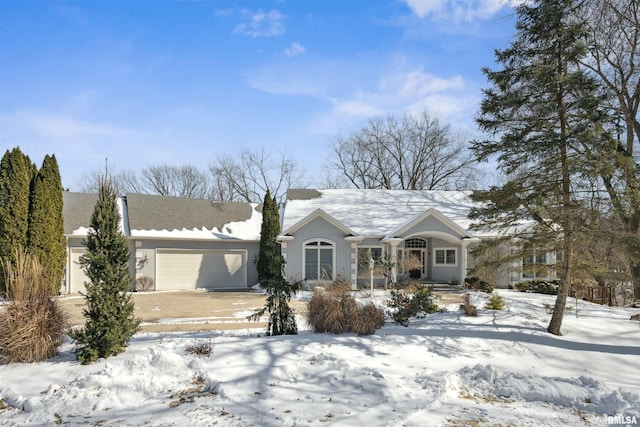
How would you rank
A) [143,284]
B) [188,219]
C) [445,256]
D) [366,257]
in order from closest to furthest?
1. [143,284]
2. [366,257]
3. [445,256]
4. [188,219]

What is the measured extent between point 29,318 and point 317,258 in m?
14.1

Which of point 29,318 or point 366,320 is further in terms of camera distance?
point 366,320

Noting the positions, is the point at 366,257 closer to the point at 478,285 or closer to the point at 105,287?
the point at 478,285

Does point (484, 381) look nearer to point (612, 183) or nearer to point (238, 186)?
point (612, 183)

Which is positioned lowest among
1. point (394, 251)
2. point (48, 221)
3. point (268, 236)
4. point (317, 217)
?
point (394, 251)

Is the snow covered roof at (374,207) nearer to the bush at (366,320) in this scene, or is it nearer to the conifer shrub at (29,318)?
the bush at (366,320)

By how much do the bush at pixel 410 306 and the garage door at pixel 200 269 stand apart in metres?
13.1

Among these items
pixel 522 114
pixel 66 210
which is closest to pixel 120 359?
pixel 522 114

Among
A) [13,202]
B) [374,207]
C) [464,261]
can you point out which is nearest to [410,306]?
[464,261]

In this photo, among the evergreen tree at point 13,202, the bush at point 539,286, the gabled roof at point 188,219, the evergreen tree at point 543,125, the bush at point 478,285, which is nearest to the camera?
the evergreen tree at point 543,125

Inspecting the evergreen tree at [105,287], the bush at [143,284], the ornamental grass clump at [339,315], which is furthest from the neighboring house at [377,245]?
the evergreen tree at [105,287]

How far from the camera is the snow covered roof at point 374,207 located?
21078 mm

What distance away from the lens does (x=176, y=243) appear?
20.7 metres

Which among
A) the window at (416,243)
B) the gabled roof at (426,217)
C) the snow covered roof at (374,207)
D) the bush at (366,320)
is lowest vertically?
the bush at (366,320)
